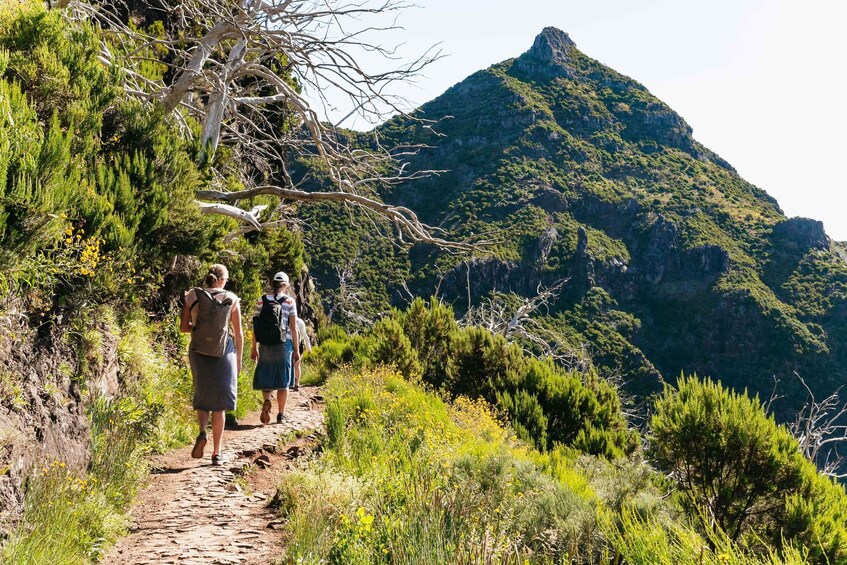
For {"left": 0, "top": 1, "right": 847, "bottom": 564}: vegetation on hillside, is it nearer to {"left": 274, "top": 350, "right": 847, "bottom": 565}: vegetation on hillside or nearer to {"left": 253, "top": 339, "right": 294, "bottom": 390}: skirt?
{"left": 274, "top": 350, "right": 847, "bottom": 565}: vegetation on hillside

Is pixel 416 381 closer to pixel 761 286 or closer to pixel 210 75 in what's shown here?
pixel 210 75

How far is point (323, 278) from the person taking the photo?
4497 centimetres

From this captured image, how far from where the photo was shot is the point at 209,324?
4902mm

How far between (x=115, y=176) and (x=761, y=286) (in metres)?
69.0

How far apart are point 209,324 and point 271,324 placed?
162 centimetres

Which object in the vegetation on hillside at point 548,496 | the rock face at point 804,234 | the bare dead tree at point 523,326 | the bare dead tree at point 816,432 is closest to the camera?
the vegetation on hillside at point 548,496

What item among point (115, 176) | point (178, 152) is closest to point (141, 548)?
point (115, 176)

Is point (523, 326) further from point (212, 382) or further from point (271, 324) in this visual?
point (212, 382)

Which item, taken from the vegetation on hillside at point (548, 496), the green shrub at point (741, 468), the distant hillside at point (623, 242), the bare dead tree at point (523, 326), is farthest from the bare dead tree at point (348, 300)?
the green shrub at point (741, 468)

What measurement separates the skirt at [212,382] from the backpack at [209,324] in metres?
0.09

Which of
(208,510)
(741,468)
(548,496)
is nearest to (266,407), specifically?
(208,510)

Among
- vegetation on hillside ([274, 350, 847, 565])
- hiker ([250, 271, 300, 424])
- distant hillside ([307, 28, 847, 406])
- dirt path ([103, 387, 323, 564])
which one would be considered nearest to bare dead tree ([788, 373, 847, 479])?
vegetation on hillside ([274, 350, 847, 565])

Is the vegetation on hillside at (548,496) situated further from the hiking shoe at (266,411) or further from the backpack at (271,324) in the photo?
the backpack at (271,324)

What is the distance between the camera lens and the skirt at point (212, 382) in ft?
16.2
